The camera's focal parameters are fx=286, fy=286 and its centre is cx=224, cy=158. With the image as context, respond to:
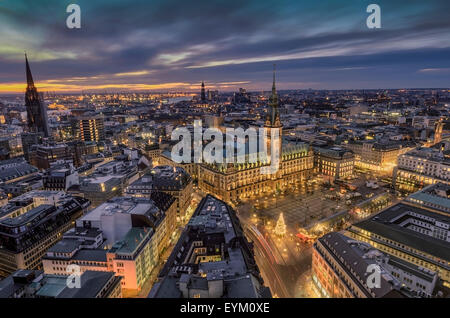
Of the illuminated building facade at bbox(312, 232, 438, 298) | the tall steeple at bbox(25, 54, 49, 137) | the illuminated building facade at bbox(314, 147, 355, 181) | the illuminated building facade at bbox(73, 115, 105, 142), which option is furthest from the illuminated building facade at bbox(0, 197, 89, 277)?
the illuminated building facade at bbox(73, 115, 105, 142)

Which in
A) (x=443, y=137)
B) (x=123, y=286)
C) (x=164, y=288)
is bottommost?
(x=123, y=286)

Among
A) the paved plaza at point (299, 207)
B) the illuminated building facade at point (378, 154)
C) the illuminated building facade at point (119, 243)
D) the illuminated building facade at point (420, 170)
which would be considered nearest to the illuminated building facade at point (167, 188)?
the illuminated building facade at point (119, 243)

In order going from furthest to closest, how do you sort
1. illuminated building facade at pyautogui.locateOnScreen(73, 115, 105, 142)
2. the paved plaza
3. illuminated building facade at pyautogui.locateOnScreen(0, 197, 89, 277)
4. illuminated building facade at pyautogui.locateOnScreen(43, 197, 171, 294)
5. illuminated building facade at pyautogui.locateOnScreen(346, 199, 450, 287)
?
illuminated building facade at pyautogui.locateOnScreen(73, 115, 105, 142) → the paved plaza → illuminated building facade at pyautogui.locateOnScreen(0, 197, 89, 277) → illuminated building facade at pyautogui.locateOnScreen(43, 197, 171, 294) → illuminated building facade at pyautogui.locateOnScreen(346, 199, 450, 287)

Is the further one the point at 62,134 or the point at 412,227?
the point at 62,134

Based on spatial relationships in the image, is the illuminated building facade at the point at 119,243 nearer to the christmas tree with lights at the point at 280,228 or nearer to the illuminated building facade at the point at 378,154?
the christmas tree with lights at the point at 280,228

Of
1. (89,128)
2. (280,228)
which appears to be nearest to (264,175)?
(280,228)

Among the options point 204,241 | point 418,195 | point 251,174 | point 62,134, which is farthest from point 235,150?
point 62,134

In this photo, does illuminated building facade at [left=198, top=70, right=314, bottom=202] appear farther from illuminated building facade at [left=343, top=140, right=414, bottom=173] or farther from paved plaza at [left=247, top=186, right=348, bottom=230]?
illuminated building facade at [left=343, top=140, right=414, bottom=173]

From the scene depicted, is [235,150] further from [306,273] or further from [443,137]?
[443,137]
